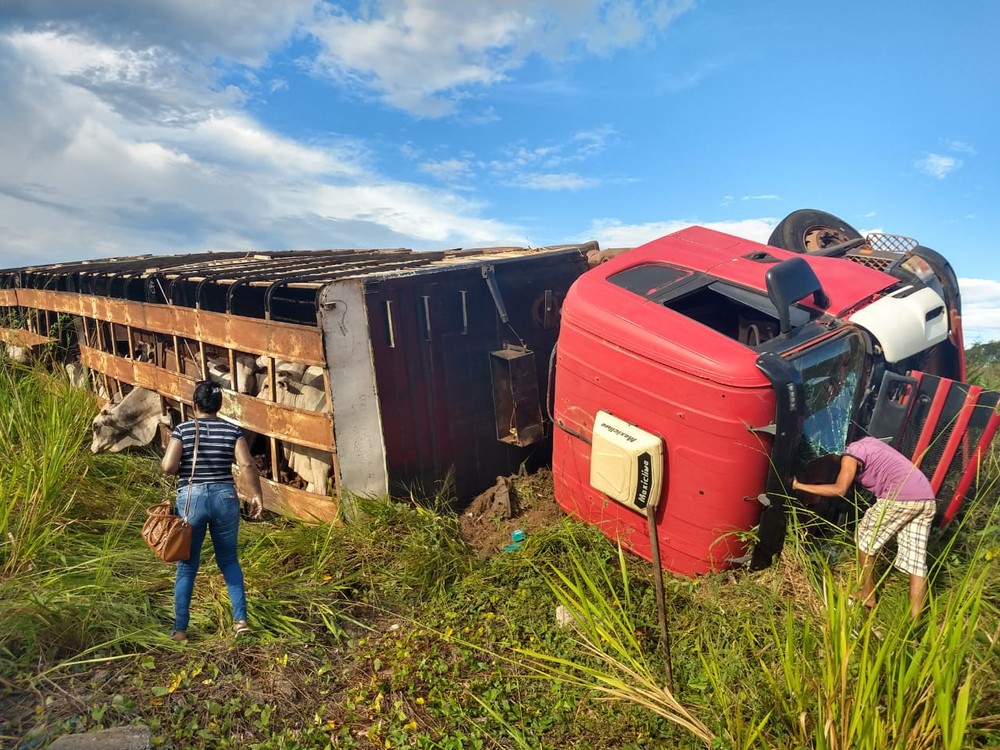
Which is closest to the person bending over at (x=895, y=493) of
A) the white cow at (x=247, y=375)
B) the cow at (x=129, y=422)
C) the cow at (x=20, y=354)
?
the white cow at (x=247, y=375)

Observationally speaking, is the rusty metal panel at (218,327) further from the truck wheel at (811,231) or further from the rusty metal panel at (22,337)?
the truck wheel at (811,231)

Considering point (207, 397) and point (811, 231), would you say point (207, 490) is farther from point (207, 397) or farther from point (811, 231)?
point (811, 231)

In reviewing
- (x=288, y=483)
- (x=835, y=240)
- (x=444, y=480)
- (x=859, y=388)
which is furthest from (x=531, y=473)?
(x=835, y=240)

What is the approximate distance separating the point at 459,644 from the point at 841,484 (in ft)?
7.99

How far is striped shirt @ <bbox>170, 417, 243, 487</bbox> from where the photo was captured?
4.03 metres

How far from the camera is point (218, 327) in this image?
601 centimetres

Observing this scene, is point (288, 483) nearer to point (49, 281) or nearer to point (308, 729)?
point (308, 729)

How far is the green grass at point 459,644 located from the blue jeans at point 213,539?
0.17 meters

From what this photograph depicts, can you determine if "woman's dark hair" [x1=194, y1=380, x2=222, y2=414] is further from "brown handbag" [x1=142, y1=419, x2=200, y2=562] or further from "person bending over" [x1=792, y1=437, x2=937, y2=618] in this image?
"person bending over" [x1=792, y1=437, x2=937, y2=618]

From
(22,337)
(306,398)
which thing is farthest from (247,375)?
(22,337)

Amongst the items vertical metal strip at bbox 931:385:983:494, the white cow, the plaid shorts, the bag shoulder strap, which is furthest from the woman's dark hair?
vertical metal strip at bbox 931:385:983:494

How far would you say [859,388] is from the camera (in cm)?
425

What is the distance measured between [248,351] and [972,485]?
5633 millimetres

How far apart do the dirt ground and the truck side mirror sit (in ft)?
7.64
